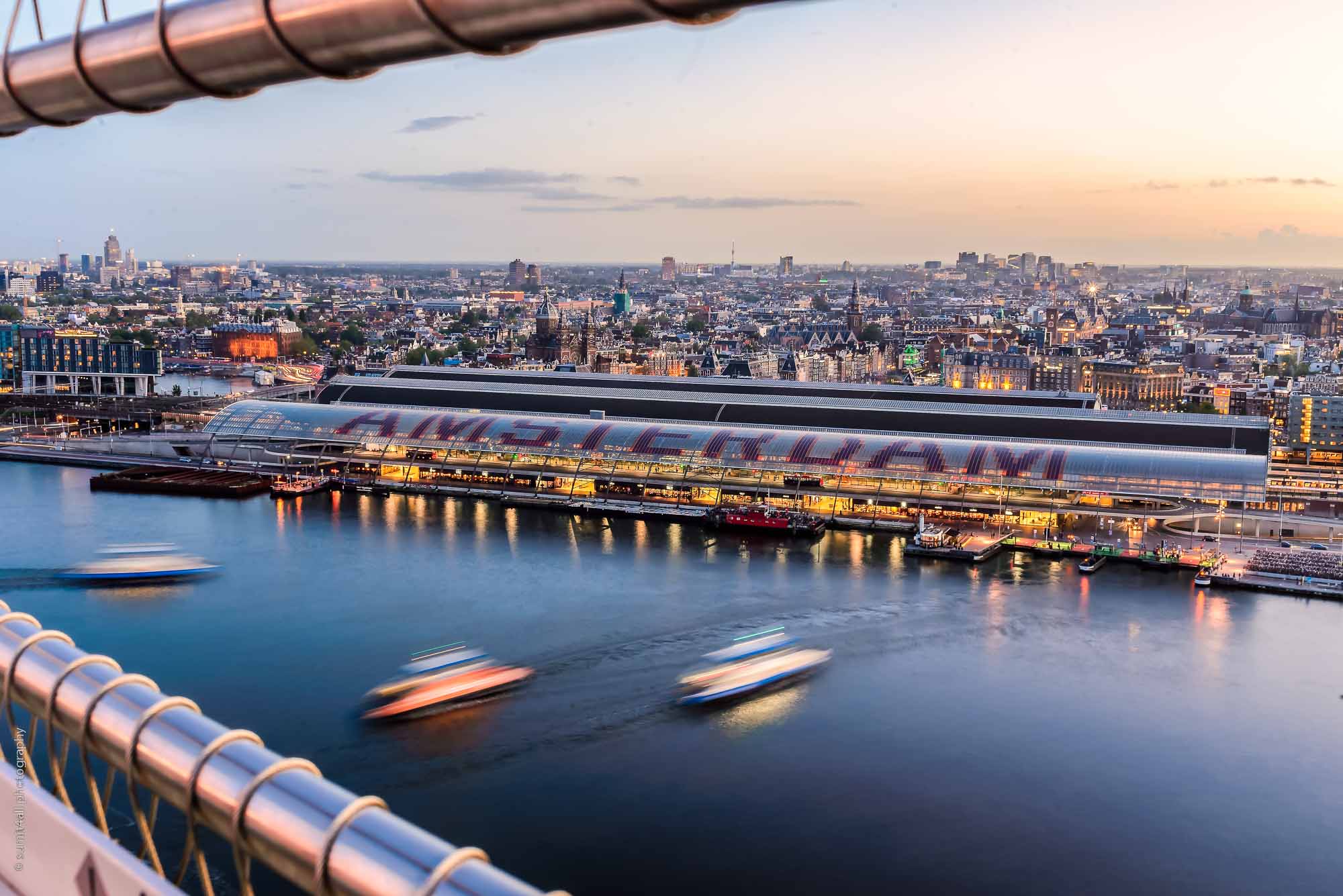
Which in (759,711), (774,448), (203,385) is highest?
(774,448)

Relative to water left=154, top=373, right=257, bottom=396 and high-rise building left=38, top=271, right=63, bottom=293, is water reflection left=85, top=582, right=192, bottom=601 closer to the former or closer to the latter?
water left=154, top=373, right=257, bottom=396

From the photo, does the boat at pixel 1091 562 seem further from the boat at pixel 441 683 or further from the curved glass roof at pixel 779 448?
the boat at pixel 441 683

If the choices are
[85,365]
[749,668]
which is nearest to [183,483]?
[749,668]

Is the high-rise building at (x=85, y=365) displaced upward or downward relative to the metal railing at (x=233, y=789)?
downward

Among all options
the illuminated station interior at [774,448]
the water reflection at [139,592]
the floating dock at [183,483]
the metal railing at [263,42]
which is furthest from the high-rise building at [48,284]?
the metal railing at [263,42]

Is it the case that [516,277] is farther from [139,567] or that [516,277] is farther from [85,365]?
[139,567]

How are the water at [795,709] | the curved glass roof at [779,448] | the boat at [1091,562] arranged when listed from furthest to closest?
1. the curved glass roof at [779,448]
2. the boat at [1091,562]
3. the water at [795,709]
